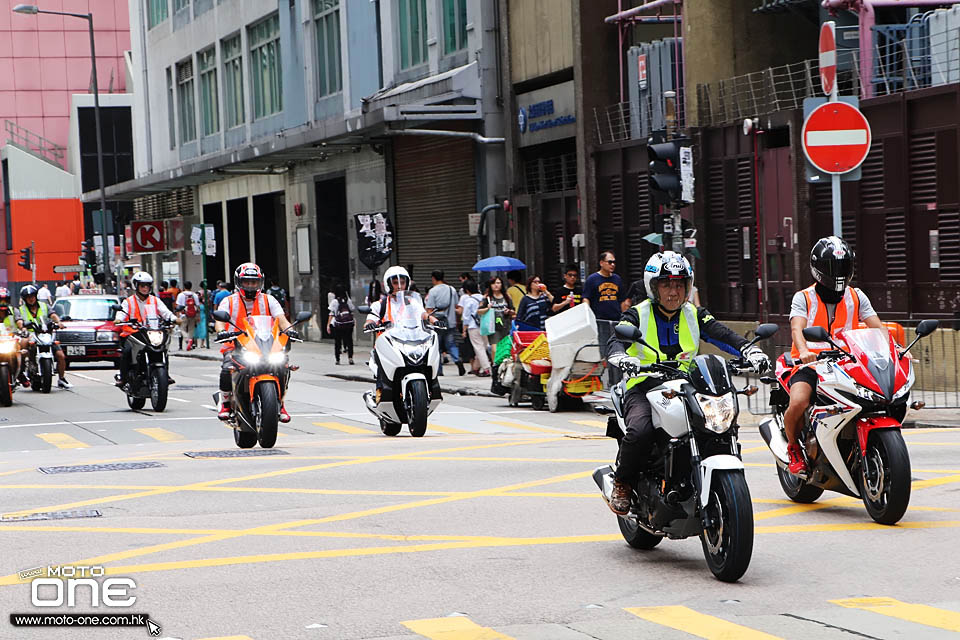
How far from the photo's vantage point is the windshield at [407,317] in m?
17.2

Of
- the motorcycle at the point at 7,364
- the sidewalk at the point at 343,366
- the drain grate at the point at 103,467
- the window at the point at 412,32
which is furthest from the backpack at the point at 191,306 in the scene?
the drain grate at the point at 103,467

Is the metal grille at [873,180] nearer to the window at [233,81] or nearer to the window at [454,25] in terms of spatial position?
the window at [454,25]

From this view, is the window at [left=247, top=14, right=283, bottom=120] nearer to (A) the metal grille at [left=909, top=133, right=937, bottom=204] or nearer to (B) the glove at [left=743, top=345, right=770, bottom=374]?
(A) the metal grille at [left=909, top=133, right=937, bottom=204]

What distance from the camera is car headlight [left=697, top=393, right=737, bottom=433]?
314 inches

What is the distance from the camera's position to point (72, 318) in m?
34.6

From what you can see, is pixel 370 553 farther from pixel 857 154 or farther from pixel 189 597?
pixel 857 154

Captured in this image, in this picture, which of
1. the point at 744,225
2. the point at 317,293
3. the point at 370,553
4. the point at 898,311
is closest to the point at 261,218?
the point at 317,293

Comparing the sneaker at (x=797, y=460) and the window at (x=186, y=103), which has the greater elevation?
the window at (x=186, y=103)

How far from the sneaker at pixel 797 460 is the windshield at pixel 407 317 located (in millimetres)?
7321

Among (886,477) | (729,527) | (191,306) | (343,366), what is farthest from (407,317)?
(191,306)

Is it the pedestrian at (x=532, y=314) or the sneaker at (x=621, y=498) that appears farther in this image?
the pedestrian at (x=532, y=314)

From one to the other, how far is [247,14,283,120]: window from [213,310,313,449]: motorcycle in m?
32.6

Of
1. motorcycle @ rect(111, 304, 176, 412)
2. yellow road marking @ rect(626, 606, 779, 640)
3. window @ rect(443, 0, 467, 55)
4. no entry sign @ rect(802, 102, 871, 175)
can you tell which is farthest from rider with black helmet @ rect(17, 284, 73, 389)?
yellow road marking @ rect(626, 606, 779, 640)

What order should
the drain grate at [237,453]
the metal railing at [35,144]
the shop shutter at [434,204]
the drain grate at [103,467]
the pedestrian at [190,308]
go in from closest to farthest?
the drain grate at [103,467] → the drain grate at [237,453] → the shop shutter at [434,204] → the pedestrian at [190,308] → the metal railing at [35,144]
